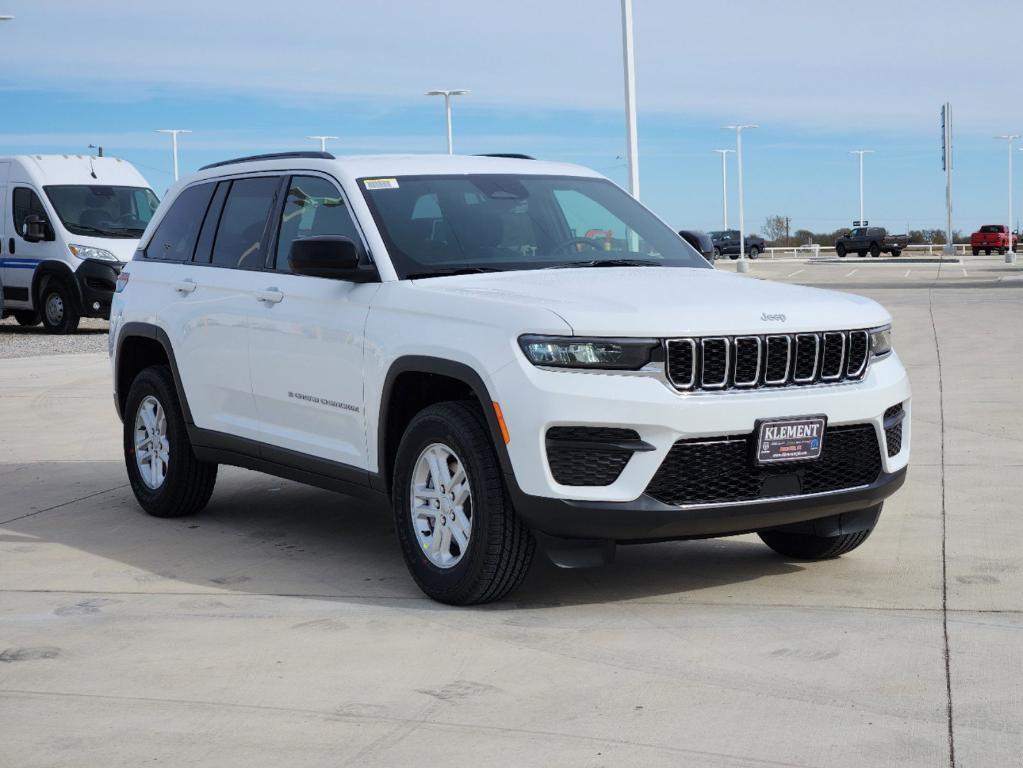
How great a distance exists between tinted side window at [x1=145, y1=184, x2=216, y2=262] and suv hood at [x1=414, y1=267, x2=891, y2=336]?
226 centimetres

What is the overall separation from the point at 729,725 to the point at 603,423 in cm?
133

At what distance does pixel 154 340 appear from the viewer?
859 cm

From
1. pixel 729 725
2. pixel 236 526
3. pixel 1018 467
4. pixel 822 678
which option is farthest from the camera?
pixel 1018 467

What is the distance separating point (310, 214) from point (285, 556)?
1597 mm

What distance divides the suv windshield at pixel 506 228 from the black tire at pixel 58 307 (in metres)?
17.9

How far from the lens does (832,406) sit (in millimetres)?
5879

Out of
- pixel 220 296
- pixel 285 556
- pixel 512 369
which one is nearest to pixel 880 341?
pixel 512 369

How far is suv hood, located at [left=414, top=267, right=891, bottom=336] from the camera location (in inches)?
221

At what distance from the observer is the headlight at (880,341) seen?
620 centimetres

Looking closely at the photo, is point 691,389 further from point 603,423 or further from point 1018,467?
point 1018,467

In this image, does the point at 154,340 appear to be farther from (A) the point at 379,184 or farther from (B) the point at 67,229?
(B) the point at 67,229

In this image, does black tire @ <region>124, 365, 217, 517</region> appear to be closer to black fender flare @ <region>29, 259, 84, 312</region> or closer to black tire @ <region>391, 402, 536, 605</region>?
black tire @ <region>391, 402, 536, 605</region>

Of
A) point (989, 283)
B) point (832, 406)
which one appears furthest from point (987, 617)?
point (989, 283)

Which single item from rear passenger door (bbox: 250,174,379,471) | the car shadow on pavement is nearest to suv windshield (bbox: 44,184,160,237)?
the car shadow on pavement
